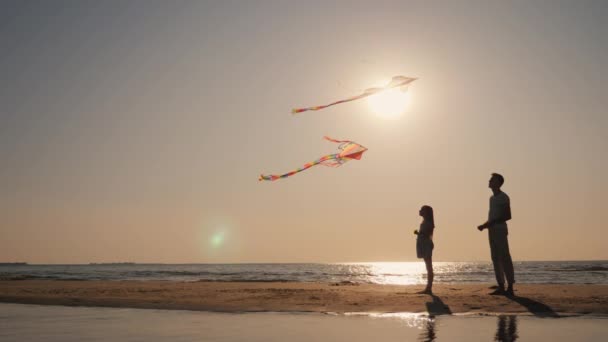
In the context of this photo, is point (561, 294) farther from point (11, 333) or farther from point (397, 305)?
point (11, 333)

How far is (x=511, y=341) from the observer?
572 cm

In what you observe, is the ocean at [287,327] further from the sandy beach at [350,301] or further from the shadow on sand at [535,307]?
the sandy beach at [350,301]

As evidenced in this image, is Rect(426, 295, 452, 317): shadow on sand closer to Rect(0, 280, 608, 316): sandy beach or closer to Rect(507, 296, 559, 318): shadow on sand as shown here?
Rect(0, 280, 608, 316): sandy beach

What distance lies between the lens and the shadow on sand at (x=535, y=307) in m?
8.22

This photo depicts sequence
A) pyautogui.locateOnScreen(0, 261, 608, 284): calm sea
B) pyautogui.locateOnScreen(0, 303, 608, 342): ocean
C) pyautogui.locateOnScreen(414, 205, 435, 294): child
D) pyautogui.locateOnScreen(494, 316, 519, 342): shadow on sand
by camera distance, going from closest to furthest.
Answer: pyautogui.locateOnScreen(494, 316, 519, 342): shadow on sand < pyautogui.locateOnScreen(0, 303, 608, 342): ocean < pyautogui.locateOnScreen(414, 205, 435, 294): child < pyautogui.locateOnScreen(0, 261, 608, 284): calm sea

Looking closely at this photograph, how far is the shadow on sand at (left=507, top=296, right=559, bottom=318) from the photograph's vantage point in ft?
27.0

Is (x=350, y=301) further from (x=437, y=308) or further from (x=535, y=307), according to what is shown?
(x=535, y=307)

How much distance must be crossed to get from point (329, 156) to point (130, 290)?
6.94 m

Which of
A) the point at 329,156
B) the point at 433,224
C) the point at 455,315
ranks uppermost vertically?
the point at 329,156

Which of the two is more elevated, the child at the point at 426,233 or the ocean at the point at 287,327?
the child at the point at 426,233

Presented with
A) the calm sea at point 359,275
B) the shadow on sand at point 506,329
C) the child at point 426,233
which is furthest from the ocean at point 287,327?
the calm sea at point 359,275

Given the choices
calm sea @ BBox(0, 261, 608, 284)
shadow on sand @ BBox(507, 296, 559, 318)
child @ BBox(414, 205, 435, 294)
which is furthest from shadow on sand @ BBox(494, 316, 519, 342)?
calm sea @ BBox(0, 261, 608, 284)

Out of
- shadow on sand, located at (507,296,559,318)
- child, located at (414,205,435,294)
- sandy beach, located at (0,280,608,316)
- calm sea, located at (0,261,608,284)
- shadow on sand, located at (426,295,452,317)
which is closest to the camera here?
shadow on sand, located at (507,296,559,318)

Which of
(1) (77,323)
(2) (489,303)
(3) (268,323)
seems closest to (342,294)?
(2) (489,303)
